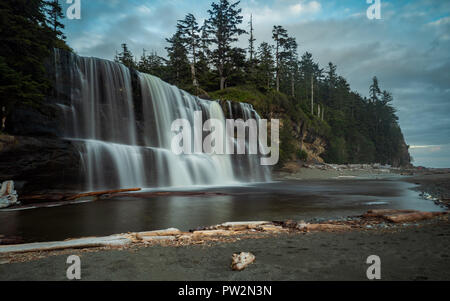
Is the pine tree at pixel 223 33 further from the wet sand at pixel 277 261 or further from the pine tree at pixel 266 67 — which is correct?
the wet sand at pixel 277 261

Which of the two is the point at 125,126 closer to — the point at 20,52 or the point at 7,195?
the point at 20,52

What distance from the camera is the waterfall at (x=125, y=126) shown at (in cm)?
1392

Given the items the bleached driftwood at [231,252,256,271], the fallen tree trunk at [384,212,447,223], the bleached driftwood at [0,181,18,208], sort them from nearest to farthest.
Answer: the bleached driftwood at [231,252,256,271]
the fallen tree trunk at [384,212,447,223]
the bleached driftwood at [0,181,18,208]

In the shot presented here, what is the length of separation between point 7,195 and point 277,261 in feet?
35.3

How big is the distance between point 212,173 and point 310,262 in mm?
18059

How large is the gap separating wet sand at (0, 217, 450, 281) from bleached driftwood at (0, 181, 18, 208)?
7.68 metres

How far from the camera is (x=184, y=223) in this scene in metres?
6.22

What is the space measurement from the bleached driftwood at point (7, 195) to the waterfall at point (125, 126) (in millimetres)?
3068

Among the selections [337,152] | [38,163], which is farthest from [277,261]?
[337,152]

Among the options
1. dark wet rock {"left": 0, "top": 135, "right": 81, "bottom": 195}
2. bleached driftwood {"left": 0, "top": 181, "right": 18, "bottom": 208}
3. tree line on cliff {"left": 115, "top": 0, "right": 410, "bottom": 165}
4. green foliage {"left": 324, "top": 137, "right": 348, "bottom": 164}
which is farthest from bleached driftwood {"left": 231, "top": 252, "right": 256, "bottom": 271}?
green foliage {"left": 324, "top": 137, "right": 348, "bottom": 164}

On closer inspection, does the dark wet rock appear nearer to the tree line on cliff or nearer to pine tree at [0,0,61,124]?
pine tree at [0,0,61,124]

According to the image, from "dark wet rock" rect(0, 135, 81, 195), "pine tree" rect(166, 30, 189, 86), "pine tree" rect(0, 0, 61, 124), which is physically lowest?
"dark wet rock" rect(0, 135, 81, 195)

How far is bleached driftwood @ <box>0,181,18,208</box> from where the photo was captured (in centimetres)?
872

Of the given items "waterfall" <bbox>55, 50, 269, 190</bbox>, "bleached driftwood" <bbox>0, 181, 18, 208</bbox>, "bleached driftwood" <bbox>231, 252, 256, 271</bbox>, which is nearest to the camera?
"bleached driftwood" <bbox>231, 252, 256, 271</bbox>
